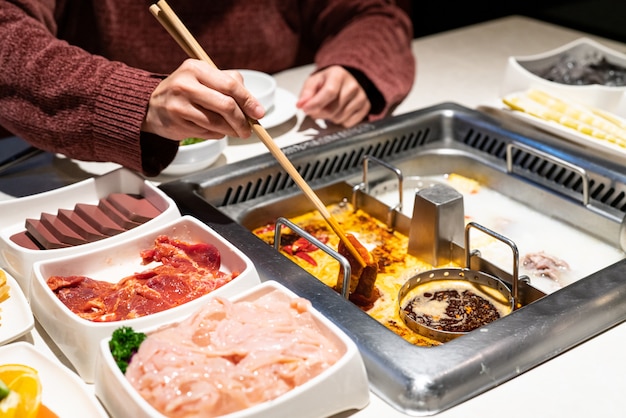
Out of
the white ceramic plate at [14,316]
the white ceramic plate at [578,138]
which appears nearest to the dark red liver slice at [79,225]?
the white ceramic plate at [14,316]

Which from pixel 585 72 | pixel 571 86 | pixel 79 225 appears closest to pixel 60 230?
pixel 79 225

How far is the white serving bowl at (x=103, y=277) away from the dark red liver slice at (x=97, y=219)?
89mm

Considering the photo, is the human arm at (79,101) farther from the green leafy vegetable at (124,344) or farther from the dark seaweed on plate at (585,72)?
the dark seaweed on plate at (585,72)

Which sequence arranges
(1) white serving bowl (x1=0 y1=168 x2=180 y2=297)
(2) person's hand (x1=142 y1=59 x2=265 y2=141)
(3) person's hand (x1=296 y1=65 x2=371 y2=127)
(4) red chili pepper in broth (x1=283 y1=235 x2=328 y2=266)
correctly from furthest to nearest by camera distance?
(3) person's hand (x1=296 y1=65 x2=371 y2=127) < (4) red chili pepper in broth (x1=283 y1=235 x2=328 y2=266) < (2) person's hand (x1=142 y1=59 x2=265 y2=141) < (1) white serving bowl (x1=0 y1=168 x2=180 y2=297)

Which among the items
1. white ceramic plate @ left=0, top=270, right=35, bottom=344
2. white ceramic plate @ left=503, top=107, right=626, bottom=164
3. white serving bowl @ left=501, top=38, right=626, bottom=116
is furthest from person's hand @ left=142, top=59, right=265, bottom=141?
white serving bowl @ left=501, top=38, right=626, bottom=116

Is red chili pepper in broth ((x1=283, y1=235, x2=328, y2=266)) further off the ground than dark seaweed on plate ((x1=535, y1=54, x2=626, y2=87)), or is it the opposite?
dark seaweed on plate ((x1=535, y1=54, x2=626, y2=87))

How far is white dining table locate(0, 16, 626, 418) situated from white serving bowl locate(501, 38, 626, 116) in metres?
0.10

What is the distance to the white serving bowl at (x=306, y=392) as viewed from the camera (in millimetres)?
1054

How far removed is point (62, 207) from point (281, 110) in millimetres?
827

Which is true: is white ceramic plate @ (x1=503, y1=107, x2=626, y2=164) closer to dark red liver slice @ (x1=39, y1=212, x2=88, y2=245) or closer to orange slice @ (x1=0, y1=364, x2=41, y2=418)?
dark red liver slice @ (x1=39, y1=212, x2=88, y2=245)

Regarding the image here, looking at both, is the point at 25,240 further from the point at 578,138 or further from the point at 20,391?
the point at 578,138

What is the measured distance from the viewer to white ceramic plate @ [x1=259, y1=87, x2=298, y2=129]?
7.27ft

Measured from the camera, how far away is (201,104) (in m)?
1.58

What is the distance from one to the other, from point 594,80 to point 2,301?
6.26ft
